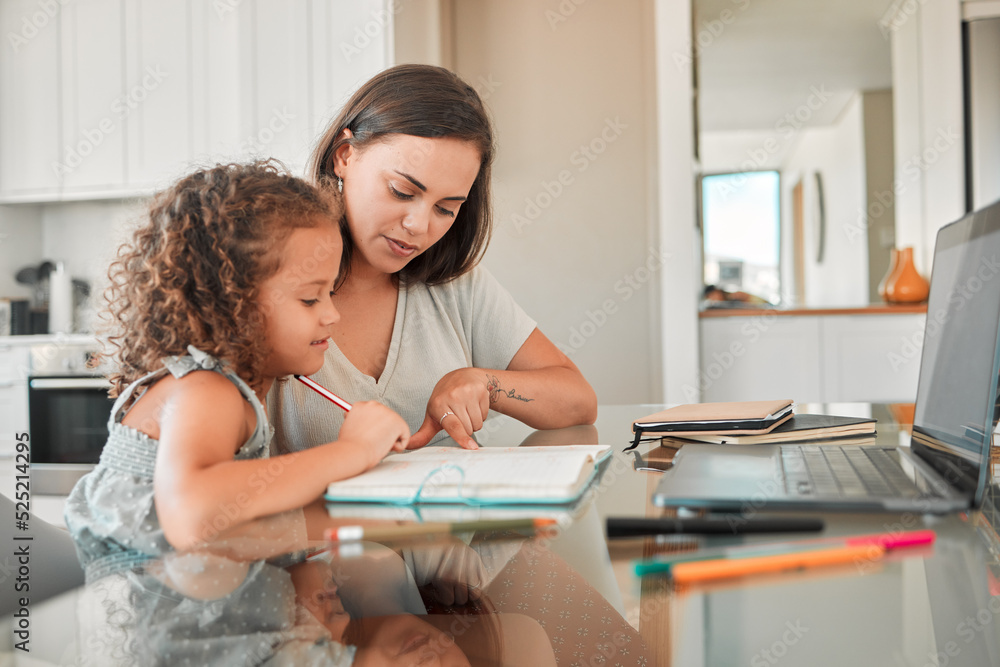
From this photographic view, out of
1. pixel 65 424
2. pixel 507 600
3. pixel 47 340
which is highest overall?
pixel 47 340

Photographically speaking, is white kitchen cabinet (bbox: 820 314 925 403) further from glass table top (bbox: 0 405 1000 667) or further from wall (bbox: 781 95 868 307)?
glass table top (bbox: 0 405 1000 667)

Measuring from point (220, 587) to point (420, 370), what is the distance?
29.8 inches

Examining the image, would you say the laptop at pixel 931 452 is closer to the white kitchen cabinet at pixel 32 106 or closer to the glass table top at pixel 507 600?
the glass table top at pixel 507 600

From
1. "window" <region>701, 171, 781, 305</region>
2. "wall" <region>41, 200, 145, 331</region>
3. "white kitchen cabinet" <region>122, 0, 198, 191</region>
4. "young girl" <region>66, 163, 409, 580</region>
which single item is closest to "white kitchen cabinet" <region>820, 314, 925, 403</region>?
"window" <region>701, 171, 781, 305</region>

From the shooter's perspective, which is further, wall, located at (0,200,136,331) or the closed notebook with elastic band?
wall, located at (0,200,136,331)

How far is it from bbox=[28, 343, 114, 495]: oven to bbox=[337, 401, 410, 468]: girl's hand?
8.47ft

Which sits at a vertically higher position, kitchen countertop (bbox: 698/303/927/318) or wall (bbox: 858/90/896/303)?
wall (bbox: 858/90/896/303)

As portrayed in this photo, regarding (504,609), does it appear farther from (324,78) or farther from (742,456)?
(324,78)

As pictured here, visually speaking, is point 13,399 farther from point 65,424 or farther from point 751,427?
point 751,427

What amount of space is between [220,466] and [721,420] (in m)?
0.61

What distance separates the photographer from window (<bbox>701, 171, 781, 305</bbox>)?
4.20 m

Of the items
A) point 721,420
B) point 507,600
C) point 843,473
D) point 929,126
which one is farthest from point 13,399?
point 929,126

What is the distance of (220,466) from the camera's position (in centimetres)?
60

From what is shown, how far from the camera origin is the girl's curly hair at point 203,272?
75cm
